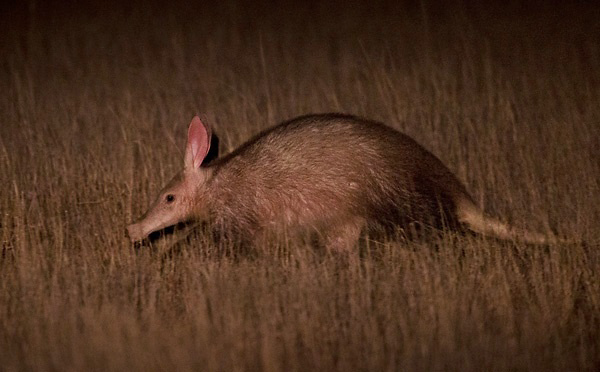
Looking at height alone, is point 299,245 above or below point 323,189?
below

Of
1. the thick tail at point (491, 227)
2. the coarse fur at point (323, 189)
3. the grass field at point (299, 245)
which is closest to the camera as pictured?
the grass field at point (299, 245)

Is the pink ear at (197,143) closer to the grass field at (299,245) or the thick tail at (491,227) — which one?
the grass field at (299,245)

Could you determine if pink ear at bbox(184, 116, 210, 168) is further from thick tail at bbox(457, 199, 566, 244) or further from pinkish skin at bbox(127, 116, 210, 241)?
thick tail at bbox(457, 199, 566, 244)

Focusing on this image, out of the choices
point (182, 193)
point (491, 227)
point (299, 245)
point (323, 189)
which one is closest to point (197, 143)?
point (182, 193)

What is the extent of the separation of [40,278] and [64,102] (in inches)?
220

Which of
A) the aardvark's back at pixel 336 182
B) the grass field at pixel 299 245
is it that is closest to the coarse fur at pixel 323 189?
the aardvark's back at pixel 336 182

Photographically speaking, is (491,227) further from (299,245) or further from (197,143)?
(197,143)

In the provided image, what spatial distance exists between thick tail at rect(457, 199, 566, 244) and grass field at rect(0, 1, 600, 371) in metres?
0.09

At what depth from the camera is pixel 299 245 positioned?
6.39m

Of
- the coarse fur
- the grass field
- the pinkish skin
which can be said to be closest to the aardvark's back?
the coarse fur

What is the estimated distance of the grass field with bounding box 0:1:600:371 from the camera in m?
4.80

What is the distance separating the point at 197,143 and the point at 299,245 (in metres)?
1.08

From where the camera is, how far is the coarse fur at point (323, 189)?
6.47 m

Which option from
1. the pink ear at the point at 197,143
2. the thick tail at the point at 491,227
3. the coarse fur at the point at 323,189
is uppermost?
the pink ear at the point at 197,143
